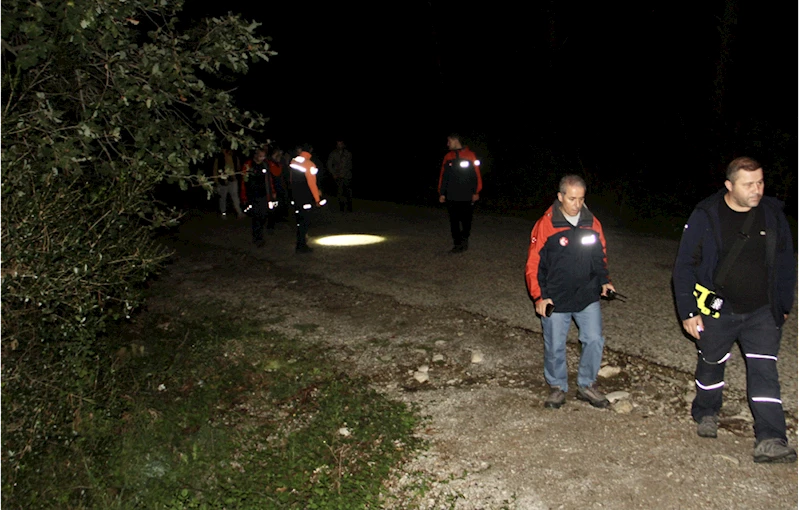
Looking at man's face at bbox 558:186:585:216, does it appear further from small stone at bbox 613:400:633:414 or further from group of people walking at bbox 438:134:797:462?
small stone at bbox 613:400:633:414

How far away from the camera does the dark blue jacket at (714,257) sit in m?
4.68

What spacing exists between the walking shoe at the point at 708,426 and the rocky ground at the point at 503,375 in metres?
0.05

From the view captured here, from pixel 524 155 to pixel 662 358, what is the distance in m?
14.7

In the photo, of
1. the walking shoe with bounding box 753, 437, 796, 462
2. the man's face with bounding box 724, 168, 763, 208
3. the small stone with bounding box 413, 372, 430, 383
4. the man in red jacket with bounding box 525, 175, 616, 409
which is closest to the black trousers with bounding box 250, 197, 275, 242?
the small stone with bounding box 413, 372, 430, 383

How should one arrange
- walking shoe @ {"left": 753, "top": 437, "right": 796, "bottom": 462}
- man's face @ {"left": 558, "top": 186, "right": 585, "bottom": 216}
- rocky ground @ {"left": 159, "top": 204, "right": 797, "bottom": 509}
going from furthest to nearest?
man's face @ {"left": 558, "top": 186, "right": 585, "bottom": 216} < walking shoe @ {"left": 753, "top": 437, "right": 796, "bottom": 462} < rocky ground @ {"left": 159, "top": 204, "right": 797, "bottom": 509}

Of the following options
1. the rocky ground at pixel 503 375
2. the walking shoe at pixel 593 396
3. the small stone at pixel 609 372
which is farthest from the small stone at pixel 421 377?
the small stone at pixel 609 372

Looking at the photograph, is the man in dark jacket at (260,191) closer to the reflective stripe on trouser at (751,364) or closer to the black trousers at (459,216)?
the black trousers at (459,216)

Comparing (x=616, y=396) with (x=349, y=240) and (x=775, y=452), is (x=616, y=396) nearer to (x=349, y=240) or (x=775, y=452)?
(x=775, y=452)

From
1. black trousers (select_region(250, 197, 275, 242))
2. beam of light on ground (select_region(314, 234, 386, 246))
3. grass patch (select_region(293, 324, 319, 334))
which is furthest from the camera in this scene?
beam of light on ground (select_region(314, 234, 386, 246))

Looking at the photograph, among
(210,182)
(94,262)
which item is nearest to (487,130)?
(210,182)

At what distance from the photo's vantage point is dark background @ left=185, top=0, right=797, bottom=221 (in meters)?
16.6

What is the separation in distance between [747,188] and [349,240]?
31.5 ft

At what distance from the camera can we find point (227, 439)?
17.4 feet

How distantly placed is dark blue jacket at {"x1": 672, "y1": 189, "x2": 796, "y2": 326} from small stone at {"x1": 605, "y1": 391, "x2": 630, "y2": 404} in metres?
1.05
